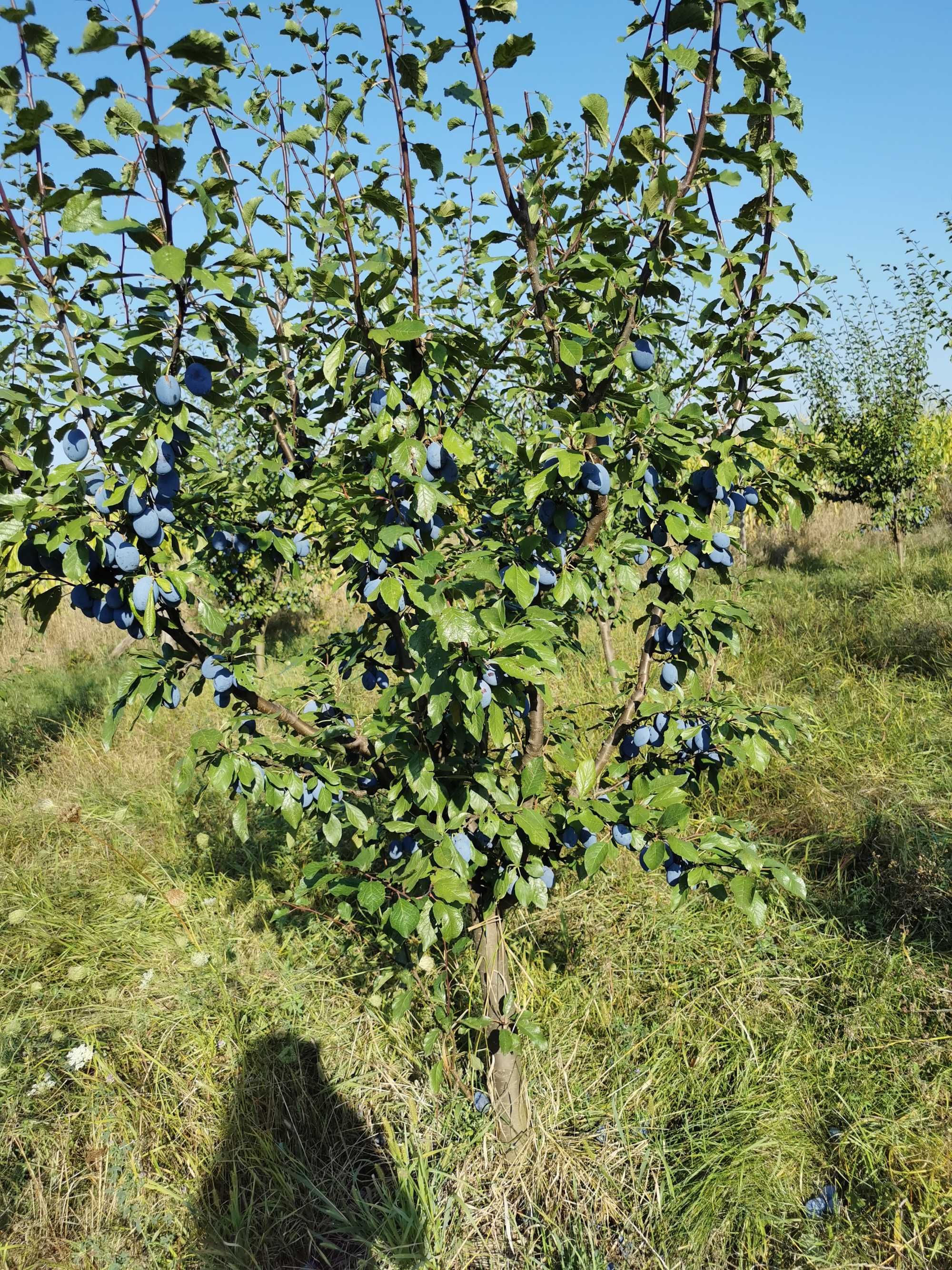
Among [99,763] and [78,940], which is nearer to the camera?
[78,940]

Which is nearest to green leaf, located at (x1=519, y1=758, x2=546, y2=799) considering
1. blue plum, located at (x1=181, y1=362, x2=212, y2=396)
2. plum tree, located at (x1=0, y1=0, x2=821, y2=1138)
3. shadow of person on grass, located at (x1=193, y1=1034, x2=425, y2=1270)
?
plum tree, located at (x1=0, y1=0, x2=821, y2=1138)

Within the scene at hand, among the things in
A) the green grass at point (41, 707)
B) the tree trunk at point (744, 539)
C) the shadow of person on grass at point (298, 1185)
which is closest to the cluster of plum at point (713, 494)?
the shadow of person on grass at point (298, 1185)

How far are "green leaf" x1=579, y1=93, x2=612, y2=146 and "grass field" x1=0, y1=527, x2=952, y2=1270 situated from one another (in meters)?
2.24

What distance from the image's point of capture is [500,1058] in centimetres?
200

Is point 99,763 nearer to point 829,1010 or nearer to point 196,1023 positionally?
point 196,1023

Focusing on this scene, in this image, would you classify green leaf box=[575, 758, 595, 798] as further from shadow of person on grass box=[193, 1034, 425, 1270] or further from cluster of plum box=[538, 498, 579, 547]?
shadow of person on grass box=[193, 1034, 425, 1270]

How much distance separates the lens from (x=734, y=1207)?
181 centimetres

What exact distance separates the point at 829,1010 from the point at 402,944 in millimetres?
1356

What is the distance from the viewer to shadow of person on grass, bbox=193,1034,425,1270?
1.85m

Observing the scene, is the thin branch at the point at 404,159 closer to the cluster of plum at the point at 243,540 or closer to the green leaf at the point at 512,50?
the green leaf at the point at 512,50

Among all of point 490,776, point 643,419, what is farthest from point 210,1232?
point 643,419

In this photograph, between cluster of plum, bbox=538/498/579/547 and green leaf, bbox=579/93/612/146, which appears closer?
green leaf, bbox=579/93/612/146

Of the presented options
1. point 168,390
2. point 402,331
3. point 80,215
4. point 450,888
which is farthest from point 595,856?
point 80,215

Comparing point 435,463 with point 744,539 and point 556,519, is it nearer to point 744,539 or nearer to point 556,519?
point 556,519
